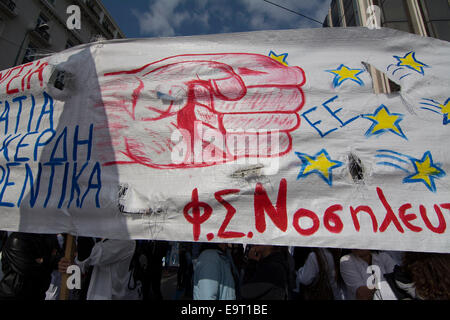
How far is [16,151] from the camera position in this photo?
177 centimetres

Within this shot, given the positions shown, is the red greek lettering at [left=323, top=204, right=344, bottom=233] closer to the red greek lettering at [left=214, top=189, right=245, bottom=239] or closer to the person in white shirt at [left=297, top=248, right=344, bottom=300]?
the red greek lettering at [left=214, top=189, right=245, bottom=239]

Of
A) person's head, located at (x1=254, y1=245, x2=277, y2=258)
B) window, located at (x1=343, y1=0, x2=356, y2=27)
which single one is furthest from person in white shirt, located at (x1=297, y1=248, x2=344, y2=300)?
window, located at (x1=343, y1=0, x2=356, y2=27)

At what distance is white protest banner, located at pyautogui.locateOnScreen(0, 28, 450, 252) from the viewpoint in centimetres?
128

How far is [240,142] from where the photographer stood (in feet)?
4.78

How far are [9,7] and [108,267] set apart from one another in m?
18.1

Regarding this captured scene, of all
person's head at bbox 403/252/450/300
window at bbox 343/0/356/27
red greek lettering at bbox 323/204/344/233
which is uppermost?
window at bbox 343/0/356/27

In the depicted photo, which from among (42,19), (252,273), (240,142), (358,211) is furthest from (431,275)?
(42,19)

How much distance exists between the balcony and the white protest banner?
55.3ft

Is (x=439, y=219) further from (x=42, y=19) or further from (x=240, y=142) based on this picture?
(x=42, y=19)

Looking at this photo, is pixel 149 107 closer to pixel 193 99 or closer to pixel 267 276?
pixel 193 99

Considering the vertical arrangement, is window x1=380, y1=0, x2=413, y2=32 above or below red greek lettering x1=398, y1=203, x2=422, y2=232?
above

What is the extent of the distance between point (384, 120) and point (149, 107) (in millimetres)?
1489

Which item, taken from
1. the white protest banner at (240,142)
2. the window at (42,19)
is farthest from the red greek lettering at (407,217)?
the window at (42,19)
